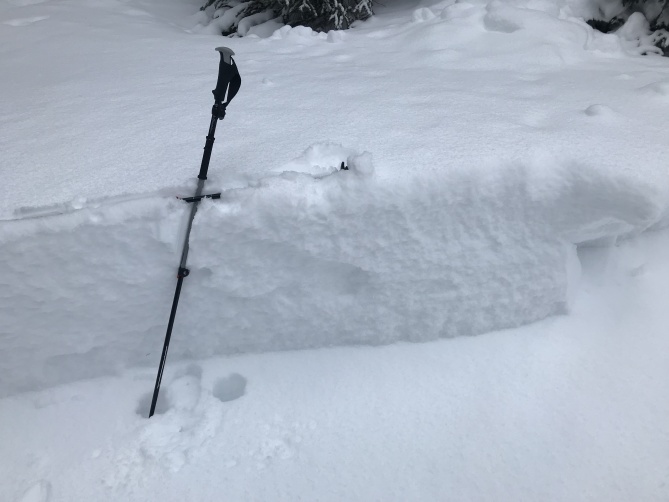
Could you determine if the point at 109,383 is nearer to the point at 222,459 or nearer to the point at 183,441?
the point at 183,441

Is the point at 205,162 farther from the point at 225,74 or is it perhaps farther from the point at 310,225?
the point at 310,225

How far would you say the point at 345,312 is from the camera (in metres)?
2.54

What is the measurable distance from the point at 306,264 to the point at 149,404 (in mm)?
1071

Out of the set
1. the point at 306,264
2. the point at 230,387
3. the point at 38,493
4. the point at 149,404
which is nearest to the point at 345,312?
the point at 306,264

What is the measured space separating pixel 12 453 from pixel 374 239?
2019 mm

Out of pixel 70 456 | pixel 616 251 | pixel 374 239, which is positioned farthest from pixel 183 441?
pixel 616 251

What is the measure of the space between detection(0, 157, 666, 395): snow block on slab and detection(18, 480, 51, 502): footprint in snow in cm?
55

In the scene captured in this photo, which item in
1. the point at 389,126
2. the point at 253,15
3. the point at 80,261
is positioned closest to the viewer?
the point at 80,261

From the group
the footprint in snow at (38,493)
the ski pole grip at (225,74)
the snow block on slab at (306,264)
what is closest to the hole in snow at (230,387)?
the snow block on slab at (306,264)

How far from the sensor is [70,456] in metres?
2.21

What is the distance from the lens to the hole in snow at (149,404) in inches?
93.4

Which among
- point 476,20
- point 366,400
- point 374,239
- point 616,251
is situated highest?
point 476,20

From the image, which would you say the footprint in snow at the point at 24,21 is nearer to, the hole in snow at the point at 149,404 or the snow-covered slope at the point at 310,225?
the snow-covered slope at the point at 310,225

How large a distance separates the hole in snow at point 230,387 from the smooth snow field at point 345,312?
0.01 m
